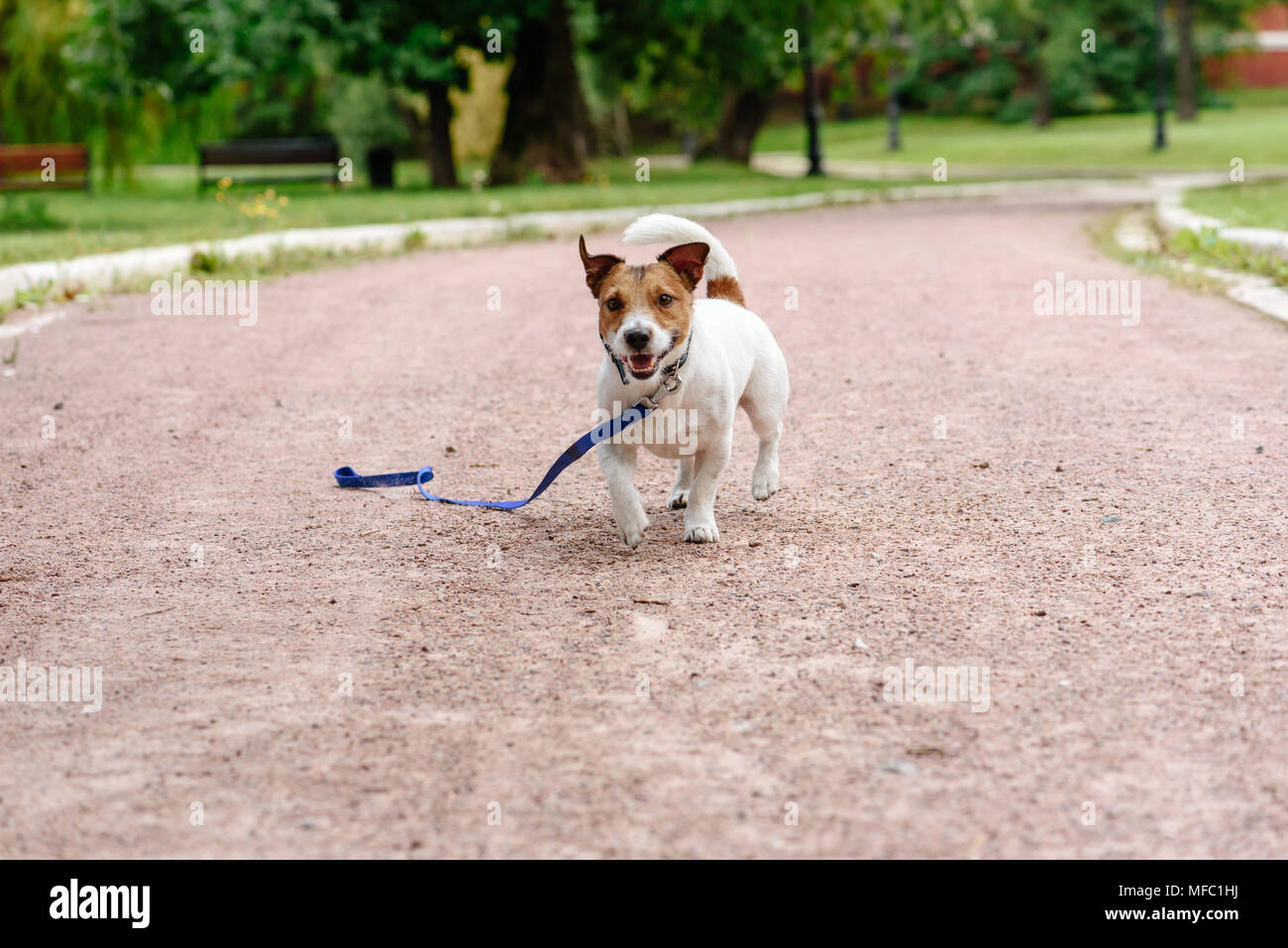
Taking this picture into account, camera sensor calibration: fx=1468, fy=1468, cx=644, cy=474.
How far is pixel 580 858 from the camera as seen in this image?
311cm

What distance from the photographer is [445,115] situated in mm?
31609

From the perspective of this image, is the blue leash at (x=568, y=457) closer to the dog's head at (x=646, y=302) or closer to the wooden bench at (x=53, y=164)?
the dog's head at (x=646, y=302)

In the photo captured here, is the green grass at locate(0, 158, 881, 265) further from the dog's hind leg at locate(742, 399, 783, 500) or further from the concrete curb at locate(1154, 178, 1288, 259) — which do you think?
the dog's hind leg at locate(742, 399, 783, 500)

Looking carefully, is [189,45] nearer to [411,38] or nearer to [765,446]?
[411,38]

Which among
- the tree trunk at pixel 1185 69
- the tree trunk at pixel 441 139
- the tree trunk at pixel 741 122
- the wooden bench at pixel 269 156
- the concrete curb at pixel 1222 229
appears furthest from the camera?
the tree trunk at pixel 1185 69

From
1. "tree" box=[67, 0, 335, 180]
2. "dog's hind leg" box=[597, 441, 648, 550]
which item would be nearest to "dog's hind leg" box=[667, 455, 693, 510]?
"dog's hind leg" box=[597, 441, 648, 550]

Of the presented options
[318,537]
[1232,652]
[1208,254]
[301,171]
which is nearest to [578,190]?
[301,171]

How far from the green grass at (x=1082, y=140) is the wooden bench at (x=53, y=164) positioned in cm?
2584

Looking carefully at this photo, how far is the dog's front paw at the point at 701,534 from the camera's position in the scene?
18.0 feet

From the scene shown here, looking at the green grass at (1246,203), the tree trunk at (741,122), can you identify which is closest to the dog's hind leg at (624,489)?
the green grass at (1246,203)

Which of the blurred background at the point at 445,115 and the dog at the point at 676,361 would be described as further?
the blurred background at the point at 445,115

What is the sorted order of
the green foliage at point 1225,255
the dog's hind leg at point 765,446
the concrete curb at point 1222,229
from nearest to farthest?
the dog's hind leg at point 765,446 → the green foliage at point 1225,255 → the concrete curb at point 1222,229

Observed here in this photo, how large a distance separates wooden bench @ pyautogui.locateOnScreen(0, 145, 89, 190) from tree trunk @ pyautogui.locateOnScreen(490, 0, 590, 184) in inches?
326

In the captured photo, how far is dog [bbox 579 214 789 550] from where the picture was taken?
5035mm
